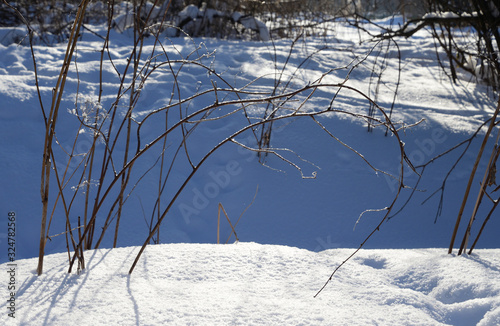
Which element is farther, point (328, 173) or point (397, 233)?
point (328, 173)

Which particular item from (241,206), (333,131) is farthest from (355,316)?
(333,131)

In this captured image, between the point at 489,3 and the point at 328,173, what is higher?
the point at 489,3

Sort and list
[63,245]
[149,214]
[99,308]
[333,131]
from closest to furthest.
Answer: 1. [99,308]
2. [63,245]
3. [149,214]
4. [333,131]

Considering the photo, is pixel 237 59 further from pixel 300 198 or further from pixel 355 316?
pixel 355 316

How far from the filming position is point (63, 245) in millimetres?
1943

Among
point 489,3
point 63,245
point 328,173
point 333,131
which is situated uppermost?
point 489,3

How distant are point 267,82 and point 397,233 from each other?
1736mm
